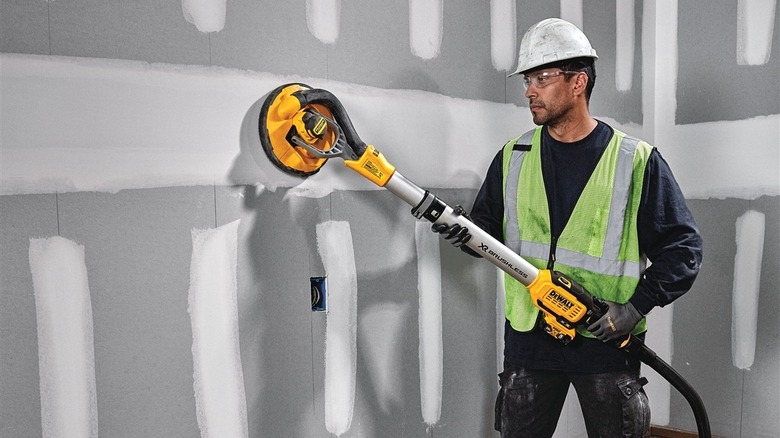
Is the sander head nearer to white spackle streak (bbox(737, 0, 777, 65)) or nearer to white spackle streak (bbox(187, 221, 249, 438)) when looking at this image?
white spackle streak (bbox(187, 221, 249, 438))

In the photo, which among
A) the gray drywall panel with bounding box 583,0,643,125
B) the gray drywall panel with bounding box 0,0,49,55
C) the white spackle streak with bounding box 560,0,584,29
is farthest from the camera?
the gray drywall panel with bounding box 583,0,643,125

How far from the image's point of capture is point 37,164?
1.34 meters

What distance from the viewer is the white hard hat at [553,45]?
6.28ft

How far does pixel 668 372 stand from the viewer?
77.9 inches

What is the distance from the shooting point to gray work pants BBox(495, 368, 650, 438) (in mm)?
1910

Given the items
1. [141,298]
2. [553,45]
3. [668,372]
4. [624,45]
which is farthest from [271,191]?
[624,45]

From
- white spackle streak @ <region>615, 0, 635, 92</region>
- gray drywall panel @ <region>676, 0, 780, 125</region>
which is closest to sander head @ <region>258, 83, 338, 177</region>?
white spackle streak @ <region>615, 0, 635, 92</region>

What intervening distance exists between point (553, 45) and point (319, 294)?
3.13 ft

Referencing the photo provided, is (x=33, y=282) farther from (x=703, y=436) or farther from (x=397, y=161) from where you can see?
(x=703, y=436)

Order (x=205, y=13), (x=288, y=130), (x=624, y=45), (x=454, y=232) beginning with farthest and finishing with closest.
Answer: (x=624, y=45)
(x=454, y=232)
(x=288, y=130)
(x=205, y=13)

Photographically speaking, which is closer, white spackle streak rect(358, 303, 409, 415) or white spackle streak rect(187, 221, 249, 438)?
white spackle streak rect(187, 221, 249, 438)

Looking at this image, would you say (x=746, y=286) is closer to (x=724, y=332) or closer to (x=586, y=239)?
(x=724, y=332)

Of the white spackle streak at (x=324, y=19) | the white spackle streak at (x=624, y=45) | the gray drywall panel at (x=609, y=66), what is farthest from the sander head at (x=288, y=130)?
the white spackle streak at (x=624, y=45)

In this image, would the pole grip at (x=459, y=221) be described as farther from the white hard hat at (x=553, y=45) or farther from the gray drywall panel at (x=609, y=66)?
the gray drywall panel at (x=609, y=66)
